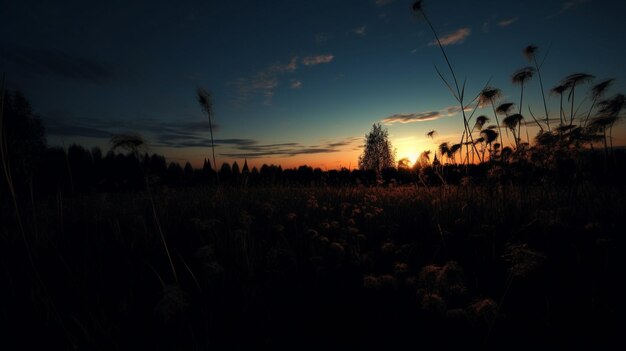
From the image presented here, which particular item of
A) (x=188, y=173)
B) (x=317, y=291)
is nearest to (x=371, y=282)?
(x=317, y=291)

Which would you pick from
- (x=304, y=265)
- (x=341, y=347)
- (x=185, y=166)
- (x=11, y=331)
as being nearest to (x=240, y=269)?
(x=304, y=265)

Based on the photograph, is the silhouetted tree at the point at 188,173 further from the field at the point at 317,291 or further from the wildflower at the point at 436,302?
the wildflower at the point at 436,302

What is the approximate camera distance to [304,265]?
2.69 metres

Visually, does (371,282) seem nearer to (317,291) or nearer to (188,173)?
(317,291)

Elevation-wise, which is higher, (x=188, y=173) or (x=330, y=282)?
(x=188, y=173)

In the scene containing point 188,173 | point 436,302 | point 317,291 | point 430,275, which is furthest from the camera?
point 188,173

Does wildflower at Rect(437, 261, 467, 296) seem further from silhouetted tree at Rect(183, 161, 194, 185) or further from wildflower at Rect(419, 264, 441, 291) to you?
silhouetted tree at Rect(183, 161, 194, 185)

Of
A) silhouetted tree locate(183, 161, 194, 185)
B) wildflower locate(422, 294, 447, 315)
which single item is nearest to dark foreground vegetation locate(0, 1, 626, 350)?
wildflower locate(422, 294, 447, 315)

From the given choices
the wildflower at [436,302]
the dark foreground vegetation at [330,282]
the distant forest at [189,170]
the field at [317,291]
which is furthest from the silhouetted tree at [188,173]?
the wildflower at [436,302]

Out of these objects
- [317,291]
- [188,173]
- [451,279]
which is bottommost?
[317,291]

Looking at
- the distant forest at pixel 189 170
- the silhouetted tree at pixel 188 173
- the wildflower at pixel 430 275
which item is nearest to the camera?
the wildflower at pixel 430 275

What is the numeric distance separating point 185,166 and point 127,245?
20.0 m

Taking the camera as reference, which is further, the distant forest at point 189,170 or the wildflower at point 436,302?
the distant forest at point 189,170

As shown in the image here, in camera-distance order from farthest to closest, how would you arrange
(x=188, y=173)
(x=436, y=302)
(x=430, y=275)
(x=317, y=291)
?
(x=188, y=173), (x=317, y=291), (x=430, y=275), (x=436, y=302)
